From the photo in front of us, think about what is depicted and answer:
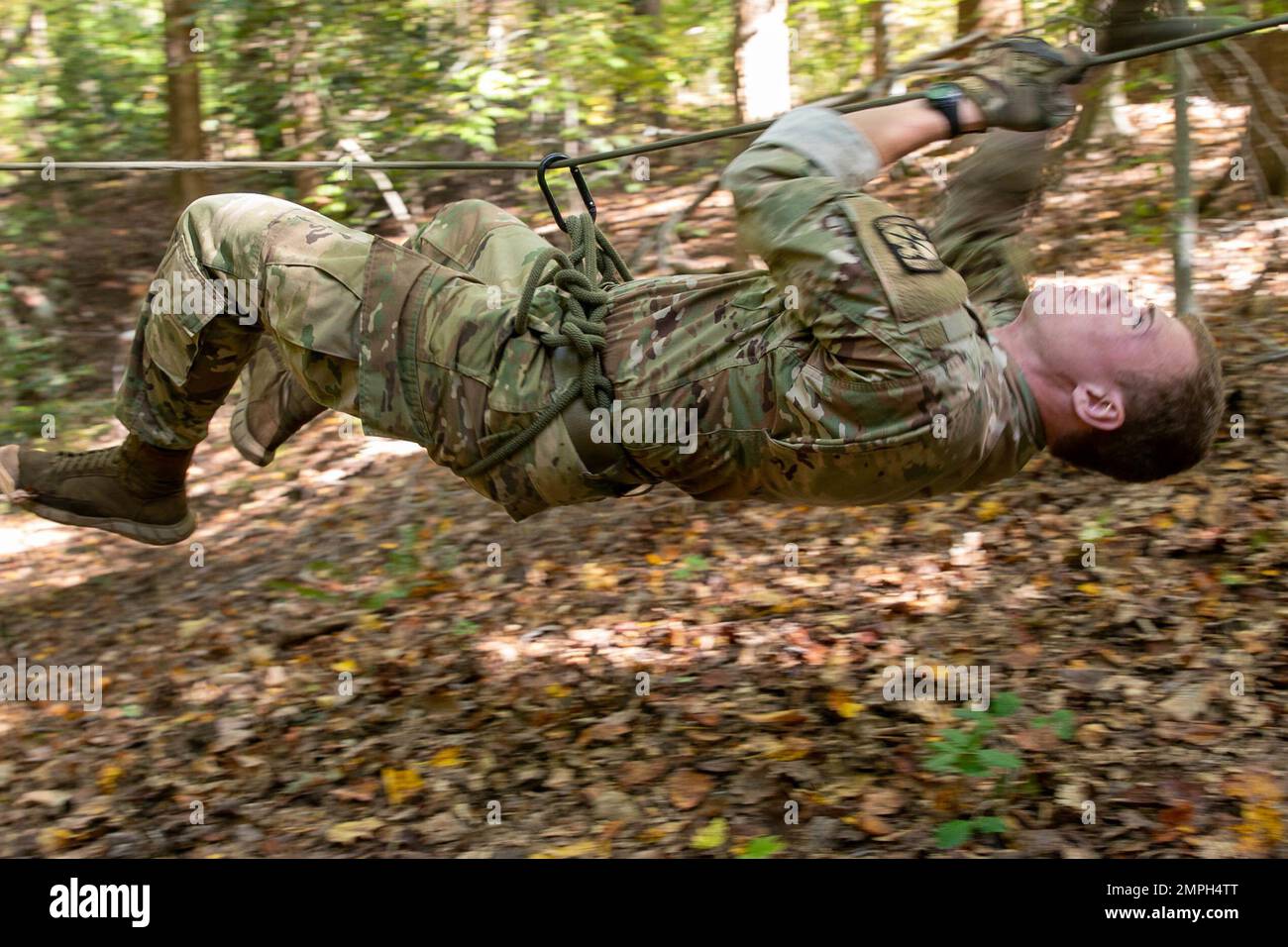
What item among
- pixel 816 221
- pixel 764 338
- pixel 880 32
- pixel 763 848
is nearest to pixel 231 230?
pixel 764 338

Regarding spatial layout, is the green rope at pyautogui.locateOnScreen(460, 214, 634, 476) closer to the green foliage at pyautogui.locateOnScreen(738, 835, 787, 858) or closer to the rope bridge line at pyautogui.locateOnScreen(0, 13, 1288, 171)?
the rope bridge line at pyautogui.locateOnScreen(0, 13, 1288, 171)

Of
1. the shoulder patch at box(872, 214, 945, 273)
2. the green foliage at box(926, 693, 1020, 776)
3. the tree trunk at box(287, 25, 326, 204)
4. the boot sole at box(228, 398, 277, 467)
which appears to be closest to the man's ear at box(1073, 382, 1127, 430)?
the shoulder patch at box(872, 214, 945, 273)

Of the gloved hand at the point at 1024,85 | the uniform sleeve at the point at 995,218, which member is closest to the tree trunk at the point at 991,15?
the uniform sleeve at the point at 995,218

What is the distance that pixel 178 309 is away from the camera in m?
2.95

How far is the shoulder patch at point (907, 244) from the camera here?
2.27 m

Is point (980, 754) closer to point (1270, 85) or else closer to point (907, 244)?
point (907, 244)

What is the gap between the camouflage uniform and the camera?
229 centimetres

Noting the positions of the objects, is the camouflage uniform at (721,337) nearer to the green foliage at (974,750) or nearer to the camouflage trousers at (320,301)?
the camouflage trousers at (320,301)

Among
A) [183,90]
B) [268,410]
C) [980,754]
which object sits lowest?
[980,754]

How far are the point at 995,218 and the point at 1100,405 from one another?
581 millimetres

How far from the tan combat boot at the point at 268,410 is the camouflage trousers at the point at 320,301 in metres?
0.36

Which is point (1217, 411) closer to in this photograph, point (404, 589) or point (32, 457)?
point (404, 589)

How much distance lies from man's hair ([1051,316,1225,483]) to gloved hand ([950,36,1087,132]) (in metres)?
0.58
